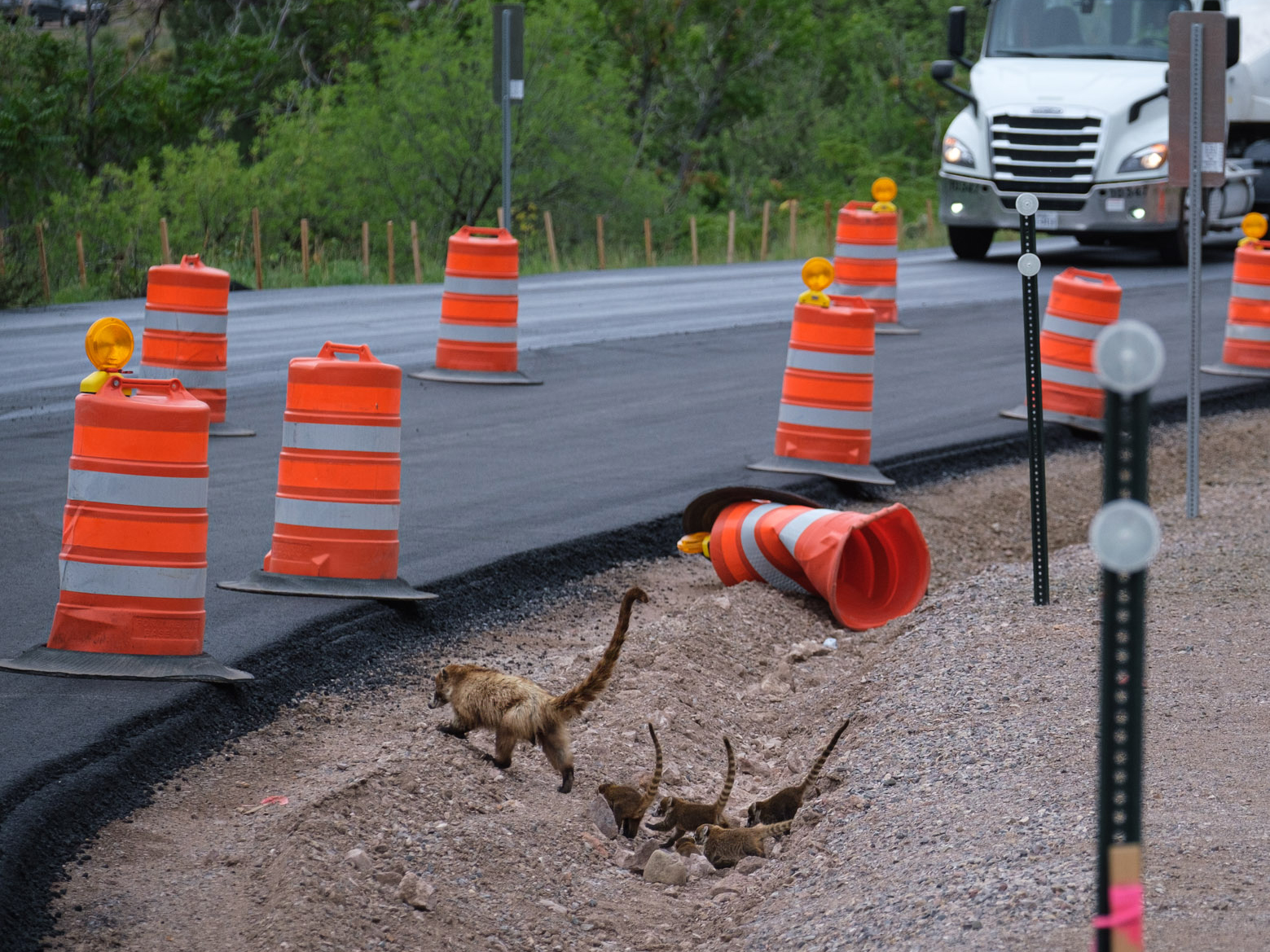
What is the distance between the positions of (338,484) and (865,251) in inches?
395

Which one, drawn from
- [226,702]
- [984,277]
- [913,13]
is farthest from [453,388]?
[913,13]

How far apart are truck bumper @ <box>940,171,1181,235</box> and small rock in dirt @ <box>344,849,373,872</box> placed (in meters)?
17.3

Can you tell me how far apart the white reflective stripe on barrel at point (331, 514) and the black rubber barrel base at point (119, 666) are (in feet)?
3.62

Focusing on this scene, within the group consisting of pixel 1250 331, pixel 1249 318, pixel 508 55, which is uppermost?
pixel 508 55

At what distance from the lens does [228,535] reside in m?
8.15

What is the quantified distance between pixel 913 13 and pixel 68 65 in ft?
78.1

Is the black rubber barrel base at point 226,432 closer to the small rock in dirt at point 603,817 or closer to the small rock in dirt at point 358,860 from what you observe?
the small rock in dirt at point 603,817

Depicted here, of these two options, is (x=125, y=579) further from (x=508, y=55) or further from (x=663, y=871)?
(x=508, y=55)

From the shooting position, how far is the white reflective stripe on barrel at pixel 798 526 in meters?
7.66

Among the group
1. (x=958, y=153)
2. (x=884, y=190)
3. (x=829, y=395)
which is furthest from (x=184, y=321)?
(x=958, y=153)

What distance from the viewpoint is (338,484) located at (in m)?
6.90

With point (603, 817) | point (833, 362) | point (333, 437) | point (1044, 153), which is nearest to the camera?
point (603, 817)

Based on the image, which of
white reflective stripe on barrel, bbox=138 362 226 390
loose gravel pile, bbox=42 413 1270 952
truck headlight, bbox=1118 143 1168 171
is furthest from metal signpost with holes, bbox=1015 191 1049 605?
truck headlight, bbox=1118 143 1168 171

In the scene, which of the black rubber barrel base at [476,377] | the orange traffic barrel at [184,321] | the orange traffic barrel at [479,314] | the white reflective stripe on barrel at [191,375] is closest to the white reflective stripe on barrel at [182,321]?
the orange traffic barrel at [184,321]
